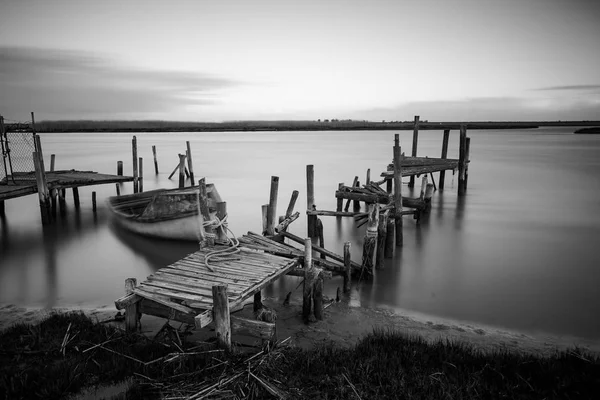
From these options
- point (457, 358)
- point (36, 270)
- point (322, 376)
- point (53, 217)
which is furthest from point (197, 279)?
point (53, 217)

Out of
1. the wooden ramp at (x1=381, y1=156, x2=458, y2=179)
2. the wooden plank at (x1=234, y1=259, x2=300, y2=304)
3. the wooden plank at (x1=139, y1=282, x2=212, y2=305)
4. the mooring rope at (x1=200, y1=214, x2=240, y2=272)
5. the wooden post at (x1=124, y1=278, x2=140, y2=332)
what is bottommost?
the wooden post at (x1=124, y1=278, x2=140, y2=332)

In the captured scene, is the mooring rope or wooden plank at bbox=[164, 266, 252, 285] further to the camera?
the mooring rope

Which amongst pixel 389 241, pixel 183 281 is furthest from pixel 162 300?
pixel 389 241

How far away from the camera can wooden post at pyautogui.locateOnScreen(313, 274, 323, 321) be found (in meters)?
6.99

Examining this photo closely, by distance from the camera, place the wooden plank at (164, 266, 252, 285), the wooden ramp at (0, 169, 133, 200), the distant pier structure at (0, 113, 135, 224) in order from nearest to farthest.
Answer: the wooden plank at (164, 266, 252, 285), the wooden ramp at (0, 169, 133, 200), the distant pier structure at (0, 113, 135, 224)

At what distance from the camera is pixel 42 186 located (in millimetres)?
13789

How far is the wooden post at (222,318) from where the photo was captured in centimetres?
512

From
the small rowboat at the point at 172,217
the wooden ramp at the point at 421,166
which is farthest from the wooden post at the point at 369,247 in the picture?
the wooden ramp at the point at 421,166

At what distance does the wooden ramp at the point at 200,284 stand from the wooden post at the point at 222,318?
0.41 ft

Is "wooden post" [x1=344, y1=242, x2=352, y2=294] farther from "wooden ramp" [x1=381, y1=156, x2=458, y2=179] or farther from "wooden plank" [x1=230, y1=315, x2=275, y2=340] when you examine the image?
"wooden ramp" [x1=381, y1=156, x2=458, y2=179]

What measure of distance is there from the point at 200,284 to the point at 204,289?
0.19m

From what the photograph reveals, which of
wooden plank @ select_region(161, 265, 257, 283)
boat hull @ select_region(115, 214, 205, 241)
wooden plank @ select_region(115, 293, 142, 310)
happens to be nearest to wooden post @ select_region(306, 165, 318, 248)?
boat hull @ select_region(115, 214, 205, 241)

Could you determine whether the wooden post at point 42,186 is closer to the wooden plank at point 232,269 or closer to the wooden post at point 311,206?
the wooden post at point 311,206

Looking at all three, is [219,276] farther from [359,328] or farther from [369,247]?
[369,247]
